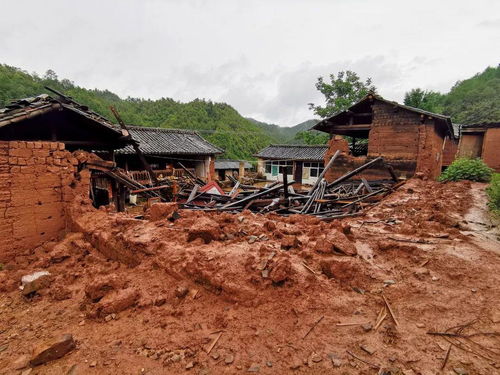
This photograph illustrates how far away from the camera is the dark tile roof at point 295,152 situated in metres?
25.8

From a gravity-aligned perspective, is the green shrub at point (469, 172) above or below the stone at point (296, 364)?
above

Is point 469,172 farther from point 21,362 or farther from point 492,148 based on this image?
point 21,362

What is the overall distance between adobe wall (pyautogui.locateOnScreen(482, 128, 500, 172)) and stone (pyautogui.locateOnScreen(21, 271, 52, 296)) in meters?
24.2

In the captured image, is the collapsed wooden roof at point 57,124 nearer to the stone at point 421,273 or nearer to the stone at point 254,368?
the stone at point 254,368

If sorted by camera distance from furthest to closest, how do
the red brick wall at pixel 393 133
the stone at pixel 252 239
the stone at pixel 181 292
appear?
the red brick wall at pixel 393 133
the stone at pixel 252 239
the stone at pixel 181 292

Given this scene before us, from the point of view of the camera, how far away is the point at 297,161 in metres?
27.2

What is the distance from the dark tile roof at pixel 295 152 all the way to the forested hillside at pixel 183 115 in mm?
12952

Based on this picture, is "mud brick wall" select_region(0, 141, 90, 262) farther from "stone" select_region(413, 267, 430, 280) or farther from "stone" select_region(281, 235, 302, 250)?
"stone" select_region(413, 267, 430, 280)

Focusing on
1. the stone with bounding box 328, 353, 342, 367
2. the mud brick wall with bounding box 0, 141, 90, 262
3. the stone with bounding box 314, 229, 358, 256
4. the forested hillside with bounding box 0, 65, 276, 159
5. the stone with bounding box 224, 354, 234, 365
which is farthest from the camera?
the forested hillside with bounding box 0, 65, 276, 159

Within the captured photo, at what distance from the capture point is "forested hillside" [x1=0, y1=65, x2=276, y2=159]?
37750mm

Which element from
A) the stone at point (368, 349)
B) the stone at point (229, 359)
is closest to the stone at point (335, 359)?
the stone at point (368, 349)

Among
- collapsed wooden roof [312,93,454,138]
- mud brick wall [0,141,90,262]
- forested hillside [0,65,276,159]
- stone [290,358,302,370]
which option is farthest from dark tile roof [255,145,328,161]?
stone [290,358,302,370]

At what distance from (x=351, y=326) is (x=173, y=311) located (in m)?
1.86

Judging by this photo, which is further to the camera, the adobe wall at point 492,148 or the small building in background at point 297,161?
the small building in background at point 297,161
